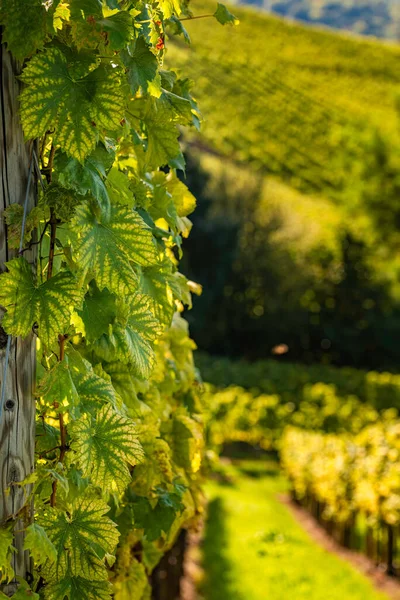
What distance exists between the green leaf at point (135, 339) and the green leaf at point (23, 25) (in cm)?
61

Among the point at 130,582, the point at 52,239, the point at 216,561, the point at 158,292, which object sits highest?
the point at 52,239

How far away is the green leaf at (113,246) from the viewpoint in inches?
56.3

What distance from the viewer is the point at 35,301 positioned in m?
1.41

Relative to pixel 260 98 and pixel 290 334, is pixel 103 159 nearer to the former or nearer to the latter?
pixel 290 334

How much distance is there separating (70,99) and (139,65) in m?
0.24

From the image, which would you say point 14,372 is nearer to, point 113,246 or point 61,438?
point 61,438

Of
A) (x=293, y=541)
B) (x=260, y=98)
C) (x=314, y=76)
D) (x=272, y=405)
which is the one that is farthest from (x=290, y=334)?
(x=314, y=76)

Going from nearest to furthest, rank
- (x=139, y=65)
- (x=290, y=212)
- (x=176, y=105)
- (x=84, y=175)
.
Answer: (x=84, y=175) < (x=139, y=65) < (x=176, y=105) < (x=290, y=212)

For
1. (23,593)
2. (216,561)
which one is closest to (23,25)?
(23,593)

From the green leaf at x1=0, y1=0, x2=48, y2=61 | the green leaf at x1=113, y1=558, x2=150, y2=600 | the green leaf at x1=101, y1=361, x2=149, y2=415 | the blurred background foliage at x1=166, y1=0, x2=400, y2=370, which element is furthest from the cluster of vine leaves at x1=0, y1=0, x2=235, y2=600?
the blurred background foliage at x1=166, y1=0, x2=400, y2=370

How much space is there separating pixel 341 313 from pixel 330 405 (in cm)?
1022

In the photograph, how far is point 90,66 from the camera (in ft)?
4.77

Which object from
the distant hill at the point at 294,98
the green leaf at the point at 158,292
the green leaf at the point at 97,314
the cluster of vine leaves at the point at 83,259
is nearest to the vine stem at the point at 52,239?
the cluster of vine leaves at the point at 83,259

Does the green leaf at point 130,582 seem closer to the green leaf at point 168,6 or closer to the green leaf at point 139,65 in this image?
the green leaf at point 139,65
